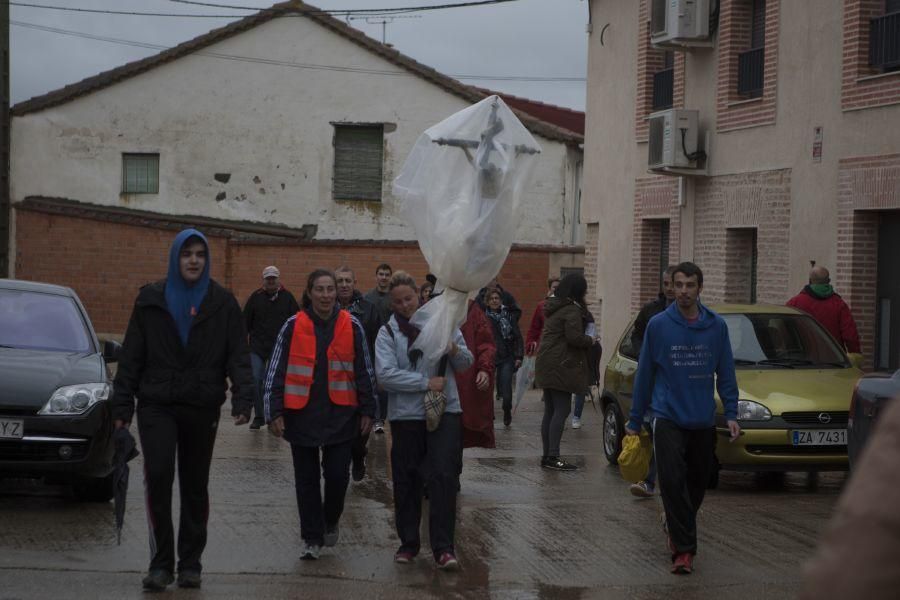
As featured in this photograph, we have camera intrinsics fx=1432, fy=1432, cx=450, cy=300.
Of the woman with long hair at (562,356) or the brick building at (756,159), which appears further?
the brick building at (756,159)

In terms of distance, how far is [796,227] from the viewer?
16.8 m

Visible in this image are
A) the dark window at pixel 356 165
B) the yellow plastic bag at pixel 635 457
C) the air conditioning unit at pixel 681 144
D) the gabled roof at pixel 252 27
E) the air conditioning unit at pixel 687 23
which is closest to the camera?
the yellow plastic bag at pixel 635 457

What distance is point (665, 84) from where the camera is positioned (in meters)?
20.9

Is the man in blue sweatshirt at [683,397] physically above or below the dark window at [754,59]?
below

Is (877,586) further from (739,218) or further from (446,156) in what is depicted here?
(739,218)

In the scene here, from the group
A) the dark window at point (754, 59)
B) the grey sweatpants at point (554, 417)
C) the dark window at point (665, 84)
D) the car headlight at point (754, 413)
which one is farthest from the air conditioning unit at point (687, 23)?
the car headlight at point (754, 413)

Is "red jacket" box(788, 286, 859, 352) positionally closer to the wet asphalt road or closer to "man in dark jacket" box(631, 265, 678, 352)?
the wet asphalt road

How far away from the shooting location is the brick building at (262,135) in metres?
33.8

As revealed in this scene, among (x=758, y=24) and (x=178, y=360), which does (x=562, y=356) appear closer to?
(x=178, y=360)

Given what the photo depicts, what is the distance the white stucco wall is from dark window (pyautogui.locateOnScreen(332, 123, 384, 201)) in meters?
0.26

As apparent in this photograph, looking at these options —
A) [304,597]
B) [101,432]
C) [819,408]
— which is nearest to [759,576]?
[304,597]

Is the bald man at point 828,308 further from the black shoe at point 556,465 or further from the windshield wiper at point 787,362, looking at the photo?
the black shoe at point 556,465

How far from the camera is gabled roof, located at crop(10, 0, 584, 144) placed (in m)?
33.6

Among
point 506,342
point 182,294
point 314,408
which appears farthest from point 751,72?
point 182,294
